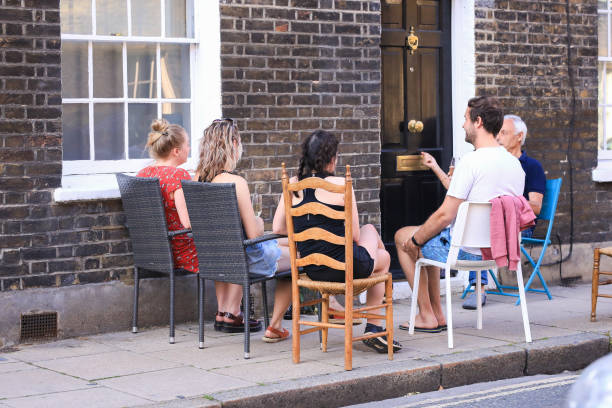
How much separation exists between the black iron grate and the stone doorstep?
2191 millimetres

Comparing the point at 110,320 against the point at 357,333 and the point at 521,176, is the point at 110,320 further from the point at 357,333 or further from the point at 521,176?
the point at 521,176

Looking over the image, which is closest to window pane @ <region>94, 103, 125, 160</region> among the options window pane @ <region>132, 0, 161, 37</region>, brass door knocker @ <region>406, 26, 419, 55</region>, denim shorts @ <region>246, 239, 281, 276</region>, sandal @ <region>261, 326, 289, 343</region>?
window pane @ <region>132, 0, 161, 37</region>

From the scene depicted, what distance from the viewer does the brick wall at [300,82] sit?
7809 mm

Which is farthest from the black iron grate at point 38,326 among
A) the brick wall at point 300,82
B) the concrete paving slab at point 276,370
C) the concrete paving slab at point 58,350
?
the brick wall at point 300,82

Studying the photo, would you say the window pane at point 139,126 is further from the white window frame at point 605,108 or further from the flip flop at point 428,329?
the white window frame at point 605,108

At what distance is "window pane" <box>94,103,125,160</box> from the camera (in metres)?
7.45

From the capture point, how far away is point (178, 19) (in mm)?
7766

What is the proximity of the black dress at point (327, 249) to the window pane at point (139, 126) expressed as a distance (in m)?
2.02

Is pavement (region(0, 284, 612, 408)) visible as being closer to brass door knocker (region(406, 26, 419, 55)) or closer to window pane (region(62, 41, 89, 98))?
window pane (region(62, 41, 89, 98))

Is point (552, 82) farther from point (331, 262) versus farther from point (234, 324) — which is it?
point (331, 262)

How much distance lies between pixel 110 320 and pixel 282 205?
Result: 181 cm

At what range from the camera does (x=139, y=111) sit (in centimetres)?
764

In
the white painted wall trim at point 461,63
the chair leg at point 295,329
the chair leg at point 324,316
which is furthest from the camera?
the white painted wall trim at point 461,63

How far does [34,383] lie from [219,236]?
152cm
